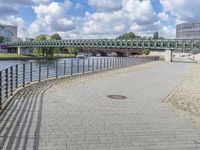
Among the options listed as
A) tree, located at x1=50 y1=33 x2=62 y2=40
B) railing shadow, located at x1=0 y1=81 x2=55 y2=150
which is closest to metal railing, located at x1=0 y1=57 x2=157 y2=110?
railing shadow, located at x1=0 y1=81 x2=55 y2=150

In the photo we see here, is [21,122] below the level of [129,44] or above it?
below

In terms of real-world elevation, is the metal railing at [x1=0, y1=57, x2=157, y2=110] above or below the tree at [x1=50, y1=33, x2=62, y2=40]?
below

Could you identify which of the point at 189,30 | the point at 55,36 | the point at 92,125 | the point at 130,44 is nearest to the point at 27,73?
the point at 92,125

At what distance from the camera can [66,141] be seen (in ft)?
19.2

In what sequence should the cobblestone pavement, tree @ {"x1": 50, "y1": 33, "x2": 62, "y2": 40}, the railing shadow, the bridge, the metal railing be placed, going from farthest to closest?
tree @ {"x1": 50, "y1": 33, "x2": 62, "y2": 40}
the bridge
the metal railing
the cobblestone pavement
the railing shadow

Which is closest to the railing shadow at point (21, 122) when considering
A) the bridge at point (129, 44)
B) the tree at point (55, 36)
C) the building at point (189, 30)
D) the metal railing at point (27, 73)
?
the metal railing at point (27, 73)

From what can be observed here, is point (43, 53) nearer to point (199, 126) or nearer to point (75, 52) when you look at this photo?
point (75, 52)

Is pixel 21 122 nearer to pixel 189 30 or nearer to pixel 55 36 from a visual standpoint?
pixel 55 36

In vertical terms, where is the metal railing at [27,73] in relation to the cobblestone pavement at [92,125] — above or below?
above

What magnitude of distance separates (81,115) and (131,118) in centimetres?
134

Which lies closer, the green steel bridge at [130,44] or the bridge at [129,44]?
the green steel bridge at [130,44]

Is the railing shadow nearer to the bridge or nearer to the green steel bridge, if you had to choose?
the bridge

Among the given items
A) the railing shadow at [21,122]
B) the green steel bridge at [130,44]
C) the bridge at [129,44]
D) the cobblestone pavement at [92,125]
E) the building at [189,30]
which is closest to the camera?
the railing shadow at [21,122]

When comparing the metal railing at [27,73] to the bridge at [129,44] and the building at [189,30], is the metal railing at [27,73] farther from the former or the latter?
the building at [189,30]
